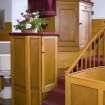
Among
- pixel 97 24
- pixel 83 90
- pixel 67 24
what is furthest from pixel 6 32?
pixel 83 90

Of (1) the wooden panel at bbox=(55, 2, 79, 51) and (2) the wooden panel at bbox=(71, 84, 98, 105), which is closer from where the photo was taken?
(2) the wooden panel at bbox=(71, 84, 98, 105)

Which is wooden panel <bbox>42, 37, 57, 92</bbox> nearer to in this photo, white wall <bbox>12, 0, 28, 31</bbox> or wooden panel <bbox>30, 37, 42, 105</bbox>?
wooden panel <bbox>30, 37, 42, 105</bbox>

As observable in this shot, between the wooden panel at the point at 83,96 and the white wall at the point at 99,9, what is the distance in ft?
11.8

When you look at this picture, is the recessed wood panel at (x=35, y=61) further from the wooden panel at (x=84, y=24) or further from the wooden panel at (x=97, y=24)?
the wooden panel at (x=97, y=24)

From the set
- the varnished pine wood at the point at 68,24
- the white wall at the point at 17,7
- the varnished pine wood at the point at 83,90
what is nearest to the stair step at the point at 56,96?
the varnished pine wood at the point at 83,90

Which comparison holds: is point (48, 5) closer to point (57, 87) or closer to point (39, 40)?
point (39, 40)

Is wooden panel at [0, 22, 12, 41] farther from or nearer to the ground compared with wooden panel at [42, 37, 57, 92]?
farther from the ground

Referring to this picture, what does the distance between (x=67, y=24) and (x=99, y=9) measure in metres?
1.53

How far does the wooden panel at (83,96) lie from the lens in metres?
4.31

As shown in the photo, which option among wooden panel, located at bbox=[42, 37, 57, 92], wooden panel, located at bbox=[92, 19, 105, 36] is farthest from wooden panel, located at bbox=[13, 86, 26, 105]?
wooden panel, located at bbox=[92, 19, 105, 36]

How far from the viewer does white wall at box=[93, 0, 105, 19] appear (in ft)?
25.3

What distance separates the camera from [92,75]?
5.40 m

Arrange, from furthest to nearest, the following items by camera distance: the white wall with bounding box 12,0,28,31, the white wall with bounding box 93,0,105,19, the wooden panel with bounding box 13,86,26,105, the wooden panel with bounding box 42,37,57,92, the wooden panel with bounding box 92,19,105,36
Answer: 1. the wooden panel with bounding box 92,19,105,36
2. the white wall with bounding box 93,0,105,19
3. the white wall with bounding box 12,0,28,31
4. the wooden panel with bounding box 13,86,26,105
5. the wooden panel with bounding box 42,37,57,92

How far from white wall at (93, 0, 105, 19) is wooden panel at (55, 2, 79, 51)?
1.33m
